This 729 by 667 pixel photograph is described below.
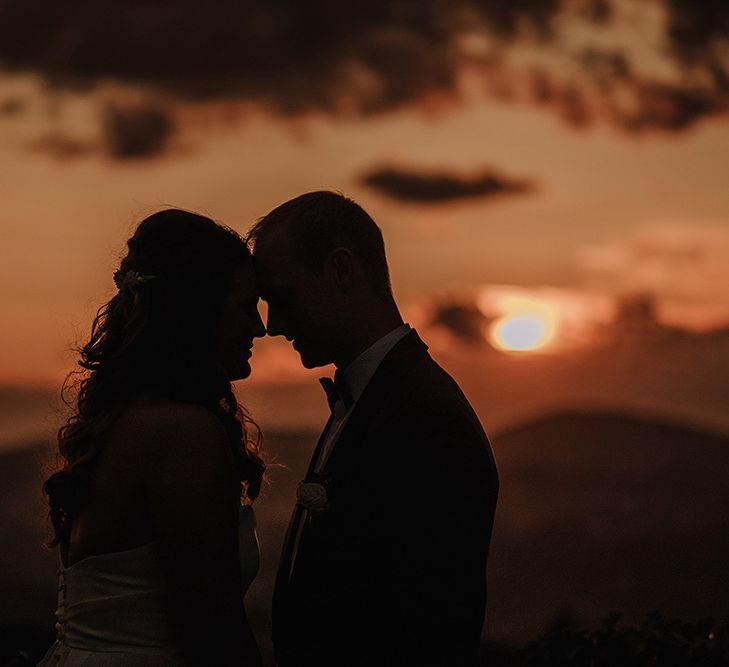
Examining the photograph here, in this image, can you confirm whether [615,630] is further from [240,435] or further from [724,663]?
[240,435]

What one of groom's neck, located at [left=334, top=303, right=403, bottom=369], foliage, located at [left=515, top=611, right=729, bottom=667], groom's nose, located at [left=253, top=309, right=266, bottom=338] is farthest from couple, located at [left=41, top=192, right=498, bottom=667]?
foliage, located at [left=515, top=611, right=729, bottom=667]

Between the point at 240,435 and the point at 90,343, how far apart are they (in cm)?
92

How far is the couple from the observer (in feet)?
14.6

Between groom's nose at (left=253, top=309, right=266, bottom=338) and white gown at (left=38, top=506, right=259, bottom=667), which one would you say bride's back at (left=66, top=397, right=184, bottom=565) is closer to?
white gown at (left=38, top=506, right=259, bottom=667)

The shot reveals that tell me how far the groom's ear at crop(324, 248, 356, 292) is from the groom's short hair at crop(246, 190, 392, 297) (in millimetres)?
26

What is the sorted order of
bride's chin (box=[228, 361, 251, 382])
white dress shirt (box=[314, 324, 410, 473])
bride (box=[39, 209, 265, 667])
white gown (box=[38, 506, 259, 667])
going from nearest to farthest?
bride (box=[39, 209, 265, 667])
white gown (box=[38, 506, 259, 667])
white dress shirt (box=[314, 324, 410, 473])
bride's chin (box=[228, 361, 251, 382])

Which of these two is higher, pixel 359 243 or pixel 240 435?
pixel 359 243

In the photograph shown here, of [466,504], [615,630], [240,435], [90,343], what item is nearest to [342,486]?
[466,504]

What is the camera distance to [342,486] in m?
4.68

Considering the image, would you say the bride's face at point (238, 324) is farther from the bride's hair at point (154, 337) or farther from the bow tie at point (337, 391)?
the bow tie at point (337, 391)

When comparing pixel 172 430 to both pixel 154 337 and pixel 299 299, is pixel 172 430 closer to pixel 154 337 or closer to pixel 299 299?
pixel 154 337

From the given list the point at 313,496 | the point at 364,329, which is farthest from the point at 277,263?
the point at 313,496

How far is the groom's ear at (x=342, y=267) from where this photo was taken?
512 cm

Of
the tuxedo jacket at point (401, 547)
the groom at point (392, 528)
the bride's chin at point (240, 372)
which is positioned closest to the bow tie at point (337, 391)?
the groom at point (392, 528)
